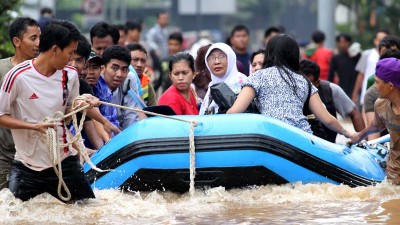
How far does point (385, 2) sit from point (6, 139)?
17.7m

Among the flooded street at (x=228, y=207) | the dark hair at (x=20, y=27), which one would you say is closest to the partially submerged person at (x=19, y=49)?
the dark hair at (x=20, y=27)

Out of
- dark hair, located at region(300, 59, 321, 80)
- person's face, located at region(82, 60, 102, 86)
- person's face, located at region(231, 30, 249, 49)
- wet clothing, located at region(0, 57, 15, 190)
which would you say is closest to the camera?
wet clothing, located at region(0, 57, 15, 190)

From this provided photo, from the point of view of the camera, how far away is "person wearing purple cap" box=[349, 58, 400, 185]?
7891 mm

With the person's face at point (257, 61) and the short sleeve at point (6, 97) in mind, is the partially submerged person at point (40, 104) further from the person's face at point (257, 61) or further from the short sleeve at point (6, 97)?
the person's face at point (257, 61)

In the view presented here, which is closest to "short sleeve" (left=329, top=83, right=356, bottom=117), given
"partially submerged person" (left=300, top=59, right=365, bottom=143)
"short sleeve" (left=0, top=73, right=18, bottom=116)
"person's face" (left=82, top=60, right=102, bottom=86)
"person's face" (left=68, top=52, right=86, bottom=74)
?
"partially submerged person" (left=300, top=59, right=365, bottom=143)

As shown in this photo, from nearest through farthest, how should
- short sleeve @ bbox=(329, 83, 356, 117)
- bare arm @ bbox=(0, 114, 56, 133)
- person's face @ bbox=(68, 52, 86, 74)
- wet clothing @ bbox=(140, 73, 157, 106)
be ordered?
bare arm @ bbox=(0, 114, 56, 133) → person's face @ bbox=(68, 52, 86, 74) → short sleeve @ bbox=(329, 83, 356, 117) → wet clothing @ bbox=(140, 73, 157, 106)

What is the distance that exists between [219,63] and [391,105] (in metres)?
1.90

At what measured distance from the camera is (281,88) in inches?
327

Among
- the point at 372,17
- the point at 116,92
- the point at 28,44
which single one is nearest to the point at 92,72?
the point at 116,92

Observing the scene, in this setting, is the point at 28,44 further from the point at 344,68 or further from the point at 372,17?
the point at 372,17

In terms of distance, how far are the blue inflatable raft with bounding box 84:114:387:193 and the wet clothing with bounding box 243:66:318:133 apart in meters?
0.32

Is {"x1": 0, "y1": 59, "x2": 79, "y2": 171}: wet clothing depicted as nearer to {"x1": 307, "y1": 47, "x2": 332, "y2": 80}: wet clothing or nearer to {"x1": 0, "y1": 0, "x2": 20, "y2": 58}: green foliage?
{"x1": 0, "y1": 0, "x2": 20, "y2": 58}: green foliage

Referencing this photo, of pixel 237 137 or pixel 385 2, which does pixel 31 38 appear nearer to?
pixel 237 137

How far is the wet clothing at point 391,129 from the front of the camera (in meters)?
7.95
